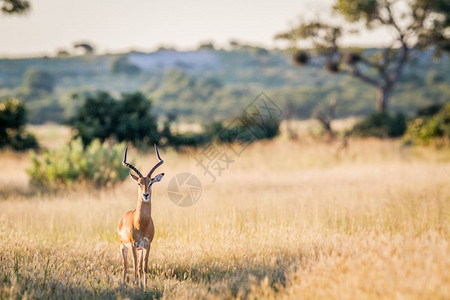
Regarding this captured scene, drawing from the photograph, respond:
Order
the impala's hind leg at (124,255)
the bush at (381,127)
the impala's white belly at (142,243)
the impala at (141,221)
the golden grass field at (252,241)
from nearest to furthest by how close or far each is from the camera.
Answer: the golden grass field at (252,241) → the impala at (141,221) → the impala's white belly at (142,243) → the impala's hind leg at (124,255) → the bush at (381,127)

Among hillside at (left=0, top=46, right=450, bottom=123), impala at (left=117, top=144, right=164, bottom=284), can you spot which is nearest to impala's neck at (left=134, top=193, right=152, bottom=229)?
impala at (left=117, top=144, right=164, bottom=284)

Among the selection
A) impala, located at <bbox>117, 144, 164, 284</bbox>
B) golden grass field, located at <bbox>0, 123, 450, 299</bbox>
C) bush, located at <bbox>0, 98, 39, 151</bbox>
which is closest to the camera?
golden grass field, located at <bbox>0, 123, 450, 299</bbox>

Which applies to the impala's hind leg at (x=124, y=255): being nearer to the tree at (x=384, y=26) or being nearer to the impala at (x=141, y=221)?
the impala at (x=141, y=221)

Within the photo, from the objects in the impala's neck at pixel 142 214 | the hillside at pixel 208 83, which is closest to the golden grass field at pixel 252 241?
the impala's neck at pixel 142 214

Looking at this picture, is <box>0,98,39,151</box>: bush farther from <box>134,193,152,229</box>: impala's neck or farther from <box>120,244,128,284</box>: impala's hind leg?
<box>134,193,152,229</box>: impala's neck

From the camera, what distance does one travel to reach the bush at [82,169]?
12.5 meters

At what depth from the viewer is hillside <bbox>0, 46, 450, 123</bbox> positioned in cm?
6347

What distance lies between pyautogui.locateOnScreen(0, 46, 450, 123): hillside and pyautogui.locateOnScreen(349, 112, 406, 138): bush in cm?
2751

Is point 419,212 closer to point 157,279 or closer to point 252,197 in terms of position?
point 252,197

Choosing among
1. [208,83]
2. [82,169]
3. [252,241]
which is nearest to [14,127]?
[82,169]

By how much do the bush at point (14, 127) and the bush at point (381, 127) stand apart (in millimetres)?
16229

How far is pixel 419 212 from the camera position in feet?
26.5

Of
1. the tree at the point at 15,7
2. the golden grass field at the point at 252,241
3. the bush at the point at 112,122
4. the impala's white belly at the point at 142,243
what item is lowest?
the golden grass field at the point at 252,241

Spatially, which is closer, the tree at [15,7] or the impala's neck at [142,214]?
the impala's neck at [142,214]
